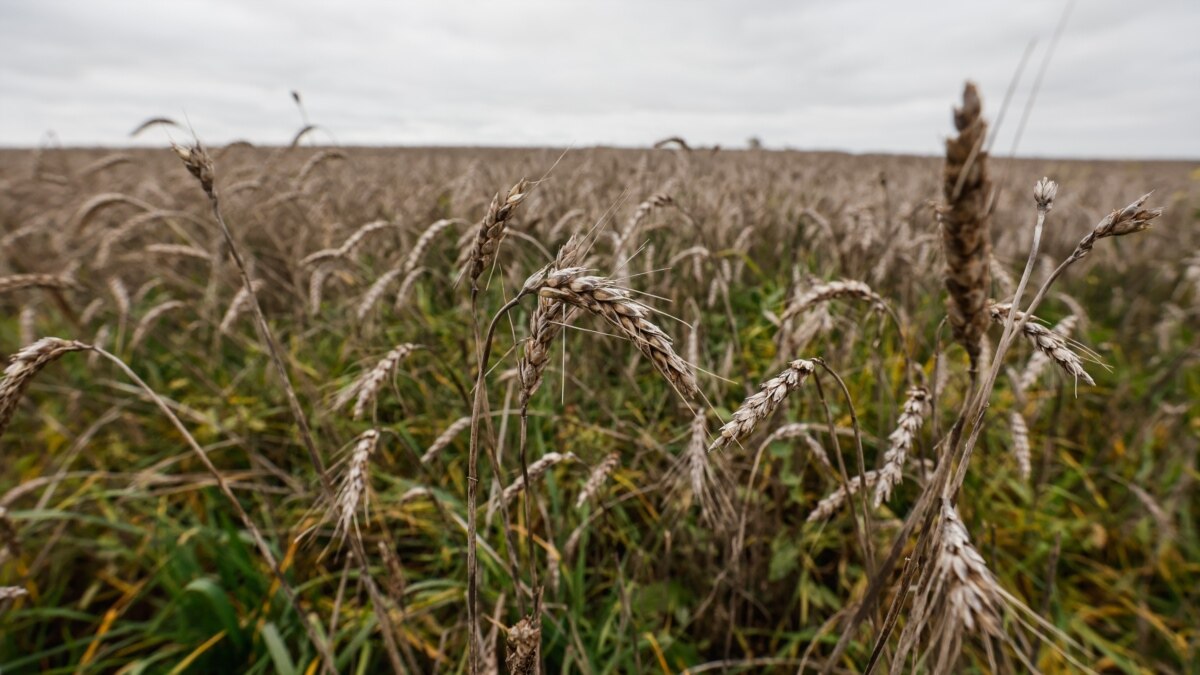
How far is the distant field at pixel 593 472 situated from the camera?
6.08 feet

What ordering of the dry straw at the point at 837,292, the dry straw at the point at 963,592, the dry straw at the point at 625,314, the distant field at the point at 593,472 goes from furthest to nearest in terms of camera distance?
the distant field at the point at 593,472
the dry straw at the point at 837,292
the dry straw at the point at 625,314
the dry straw at the point at 963,592

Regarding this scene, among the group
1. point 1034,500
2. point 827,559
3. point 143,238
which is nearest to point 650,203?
point 827,559

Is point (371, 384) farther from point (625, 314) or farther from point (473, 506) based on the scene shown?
point (625, 314)

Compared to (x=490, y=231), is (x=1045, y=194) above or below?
above

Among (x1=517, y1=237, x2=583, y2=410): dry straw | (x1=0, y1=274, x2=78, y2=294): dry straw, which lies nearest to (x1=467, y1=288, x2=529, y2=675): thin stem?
(x1=517, y1=237, x2=583, y2=410): dry straw

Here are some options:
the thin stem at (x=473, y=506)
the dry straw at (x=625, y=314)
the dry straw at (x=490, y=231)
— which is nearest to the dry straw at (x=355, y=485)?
the thin stem at (x=473, y=506)

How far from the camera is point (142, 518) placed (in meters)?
3.48

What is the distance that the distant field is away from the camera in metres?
1.85

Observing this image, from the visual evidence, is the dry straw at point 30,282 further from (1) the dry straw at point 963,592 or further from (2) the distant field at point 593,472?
(1) the dry straw at point 963,592

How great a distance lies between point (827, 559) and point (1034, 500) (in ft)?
4.24

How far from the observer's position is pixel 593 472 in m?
1.92

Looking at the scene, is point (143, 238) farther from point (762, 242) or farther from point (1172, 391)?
point (1172, 391)

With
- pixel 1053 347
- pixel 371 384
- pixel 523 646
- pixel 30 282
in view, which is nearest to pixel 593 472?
pixel 371 384

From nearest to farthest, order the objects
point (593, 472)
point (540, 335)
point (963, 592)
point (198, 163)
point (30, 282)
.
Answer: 1. point (963, 592)
2. point (540, 335)
3. point (198, 163)
4. point (30, 282)
5. point (593, 472)
